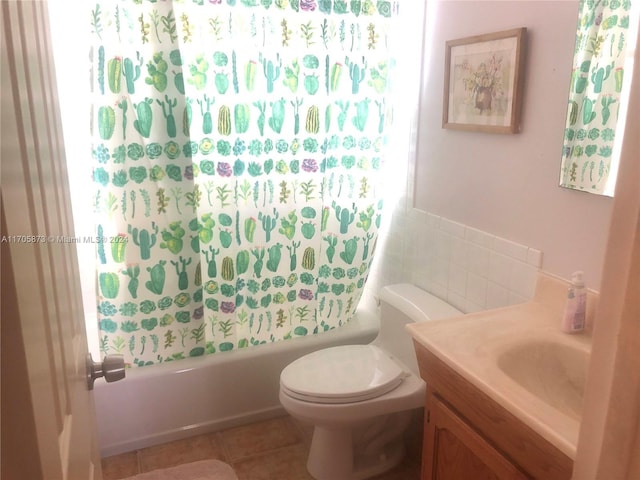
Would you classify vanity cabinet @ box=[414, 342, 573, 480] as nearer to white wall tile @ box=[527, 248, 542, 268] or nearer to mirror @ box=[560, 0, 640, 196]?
white wall tile @ box=[527, 248, 542, 268]

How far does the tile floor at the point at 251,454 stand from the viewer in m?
2.16

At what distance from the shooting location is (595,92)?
57.1 inches

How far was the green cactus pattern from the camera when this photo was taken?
1386 mm

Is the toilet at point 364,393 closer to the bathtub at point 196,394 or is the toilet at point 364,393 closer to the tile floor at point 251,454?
the tile floor at point 251,454

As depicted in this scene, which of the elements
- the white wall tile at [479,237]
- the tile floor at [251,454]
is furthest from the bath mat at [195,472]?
the white wall tile at [479,237]

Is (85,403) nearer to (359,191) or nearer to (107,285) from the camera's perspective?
(107,285)

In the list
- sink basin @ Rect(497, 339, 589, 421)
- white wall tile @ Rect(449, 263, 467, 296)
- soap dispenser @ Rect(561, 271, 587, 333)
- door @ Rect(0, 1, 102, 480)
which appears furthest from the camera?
white wall tile @ Rect(449, 263, 467, 296)

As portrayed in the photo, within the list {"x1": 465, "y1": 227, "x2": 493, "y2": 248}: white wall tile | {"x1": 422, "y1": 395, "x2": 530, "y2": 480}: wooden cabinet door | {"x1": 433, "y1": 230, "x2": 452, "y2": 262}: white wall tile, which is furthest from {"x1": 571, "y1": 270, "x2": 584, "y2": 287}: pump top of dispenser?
{"x1": 433, "y1": 230, "x2": 452, "y2": 262}: white wall tile

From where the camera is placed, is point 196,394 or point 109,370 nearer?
point 109,370

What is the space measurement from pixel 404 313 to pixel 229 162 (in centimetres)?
93

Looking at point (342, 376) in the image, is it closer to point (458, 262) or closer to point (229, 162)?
point (458, 262)

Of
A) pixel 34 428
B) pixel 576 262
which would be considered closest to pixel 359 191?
pixel 576 262

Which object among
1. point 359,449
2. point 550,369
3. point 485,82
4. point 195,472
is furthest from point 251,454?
point 485,82

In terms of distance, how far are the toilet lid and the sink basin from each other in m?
0.61
